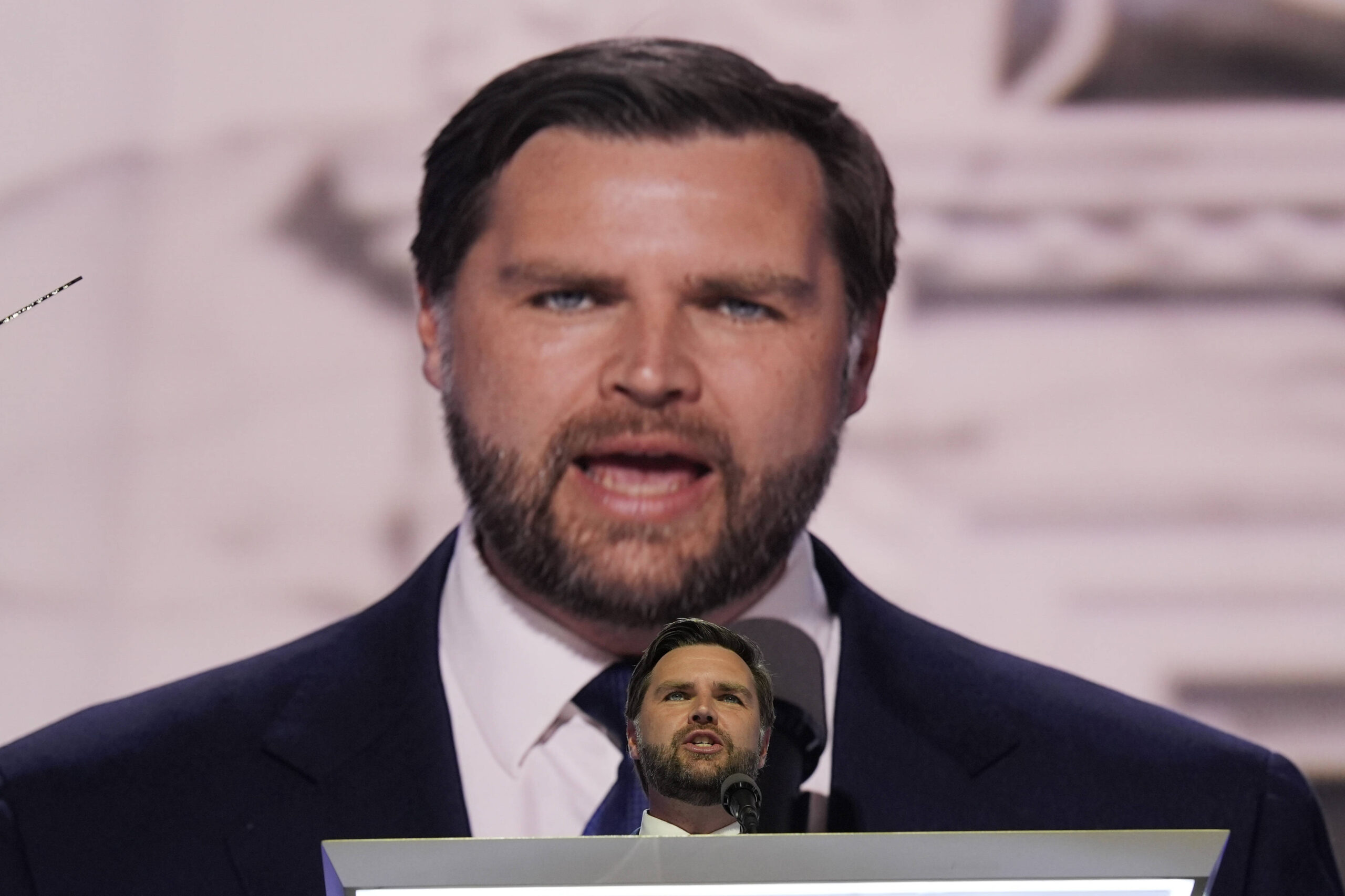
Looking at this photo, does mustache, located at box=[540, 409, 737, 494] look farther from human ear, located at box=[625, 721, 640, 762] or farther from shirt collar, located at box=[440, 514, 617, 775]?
human ear, located at box=[625, 721, 640, 762]

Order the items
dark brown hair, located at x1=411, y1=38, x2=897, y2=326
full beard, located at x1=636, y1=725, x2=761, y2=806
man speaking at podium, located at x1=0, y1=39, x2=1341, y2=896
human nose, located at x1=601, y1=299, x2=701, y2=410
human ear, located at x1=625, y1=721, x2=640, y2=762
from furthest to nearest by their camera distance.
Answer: dark brown hair, located at x1=411, y1=38, x2=897, y2=326
human nose, located at x1=601, y1=299, x2=701, y2=410
man speaking at podium, located at x1=0, y1=39, x2=1341, y2=896
human ear, located at x1=625, y1=721, x2=640, y2=762
full beard, located at x1=636, y1=725, x2=761, y2=806

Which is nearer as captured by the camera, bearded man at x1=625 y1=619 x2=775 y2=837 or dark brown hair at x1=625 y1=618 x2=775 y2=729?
bearded man at x1=625 y1=619 x2=775 y2=837

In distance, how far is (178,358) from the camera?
2.97 meters

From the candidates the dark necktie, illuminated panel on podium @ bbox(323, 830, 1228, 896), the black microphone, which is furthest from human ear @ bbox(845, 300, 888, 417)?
illuminated panel on podium @ bbox(323, 830, 1228, 896)

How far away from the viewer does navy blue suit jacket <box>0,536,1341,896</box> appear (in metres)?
2.47

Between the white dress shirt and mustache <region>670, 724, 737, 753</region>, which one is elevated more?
mustache <region>670, 724, 737, 753</region>

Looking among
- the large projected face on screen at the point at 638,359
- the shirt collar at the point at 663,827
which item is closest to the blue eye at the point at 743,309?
the large projected face on screen at the point at 638,359

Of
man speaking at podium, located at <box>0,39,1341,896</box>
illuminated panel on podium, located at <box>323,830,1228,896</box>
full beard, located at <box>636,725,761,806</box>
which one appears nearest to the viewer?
illuminated panel on podium, located at <box>323,830,1228,896</box>

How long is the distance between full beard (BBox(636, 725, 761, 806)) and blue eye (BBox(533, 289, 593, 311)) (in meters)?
1.08

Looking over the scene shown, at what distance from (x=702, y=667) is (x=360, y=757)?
824 millimetres

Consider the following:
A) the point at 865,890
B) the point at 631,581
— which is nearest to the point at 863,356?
the point at 631,581

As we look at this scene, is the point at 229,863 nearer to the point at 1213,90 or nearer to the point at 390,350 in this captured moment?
the point at 390,350

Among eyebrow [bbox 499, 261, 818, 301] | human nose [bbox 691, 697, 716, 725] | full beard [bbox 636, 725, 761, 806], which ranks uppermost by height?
eyebrow [bbox 499, 261, 818, 301]

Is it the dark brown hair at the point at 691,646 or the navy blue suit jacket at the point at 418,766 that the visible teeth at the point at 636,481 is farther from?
the dark brown hair at the point at 691,646
